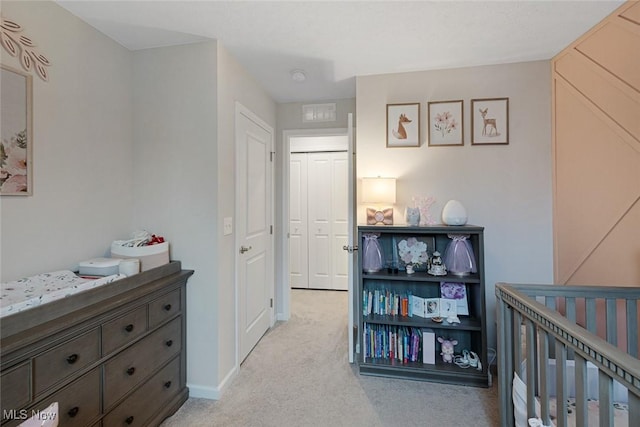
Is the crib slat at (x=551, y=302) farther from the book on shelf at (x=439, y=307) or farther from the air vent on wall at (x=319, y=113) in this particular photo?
the air vent on wall at (x=319, y=113)

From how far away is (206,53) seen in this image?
6.62 feet

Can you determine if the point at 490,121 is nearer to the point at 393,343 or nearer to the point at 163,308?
the point at 393,343

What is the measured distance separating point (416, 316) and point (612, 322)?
1.11m

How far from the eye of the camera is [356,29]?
1.90m

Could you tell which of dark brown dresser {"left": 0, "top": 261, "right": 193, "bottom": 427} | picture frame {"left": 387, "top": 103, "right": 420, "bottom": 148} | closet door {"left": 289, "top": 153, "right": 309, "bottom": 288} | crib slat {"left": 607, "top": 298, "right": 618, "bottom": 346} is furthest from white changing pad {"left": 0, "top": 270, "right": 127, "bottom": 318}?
closet door {"left": 289, "top": 153, "right": 309, "bottom": 288}

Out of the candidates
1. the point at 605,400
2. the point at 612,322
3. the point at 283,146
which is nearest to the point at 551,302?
the point at 612,322

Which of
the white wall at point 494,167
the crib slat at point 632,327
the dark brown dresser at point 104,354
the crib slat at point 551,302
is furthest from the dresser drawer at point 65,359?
the crib slat at point 632,327

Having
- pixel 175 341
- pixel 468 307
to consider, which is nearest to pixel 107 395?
pixel 175 341

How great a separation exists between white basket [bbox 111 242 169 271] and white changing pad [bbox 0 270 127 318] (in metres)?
0.19

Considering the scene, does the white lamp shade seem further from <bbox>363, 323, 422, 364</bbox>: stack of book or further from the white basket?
the white basket

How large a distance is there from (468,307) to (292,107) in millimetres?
2551

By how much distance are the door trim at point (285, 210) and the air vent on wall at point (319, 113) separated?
12 cm

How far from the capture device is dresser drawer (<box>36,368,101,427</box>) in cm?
123

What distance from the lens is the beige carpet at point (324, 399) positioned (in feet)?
5.96
